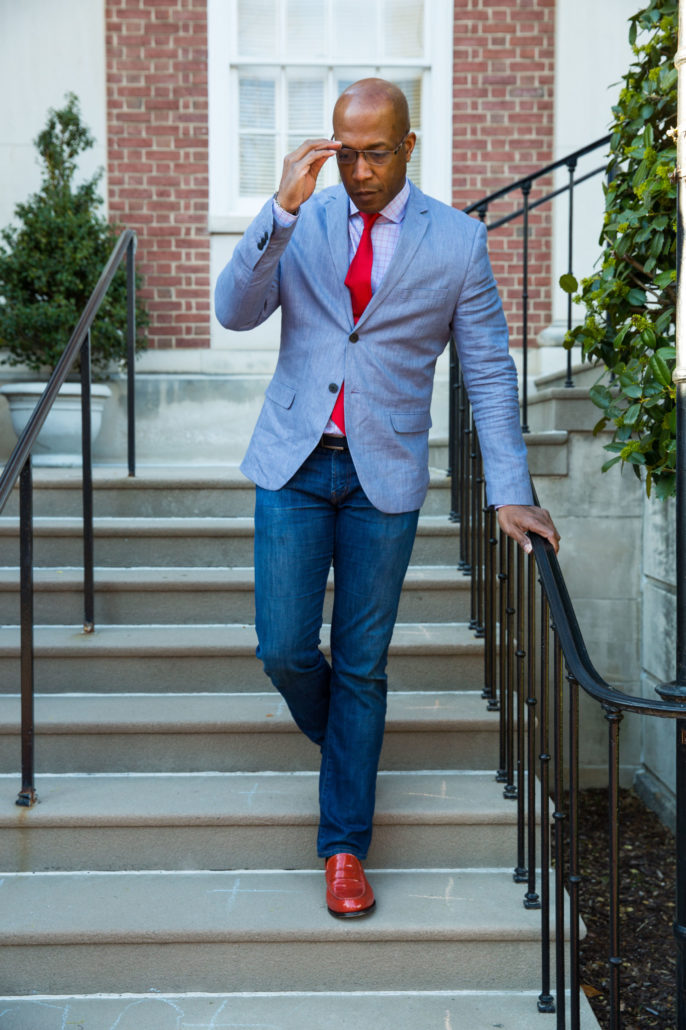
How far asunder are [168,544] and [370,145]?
2054 mm

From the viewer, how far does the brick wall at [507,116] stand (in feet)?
19.6

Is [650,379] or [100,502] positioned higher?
[650,379]

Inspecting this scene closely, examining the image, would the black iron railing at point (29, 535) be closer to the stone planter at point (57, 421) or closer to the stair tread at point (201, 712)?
the stair tread at point (201, 712)

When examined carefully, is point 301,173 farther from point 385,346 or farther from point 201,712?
point 201,712

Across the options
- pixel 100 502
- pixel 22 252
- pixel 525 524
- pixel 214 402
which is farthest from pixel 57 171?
pixel 525 524

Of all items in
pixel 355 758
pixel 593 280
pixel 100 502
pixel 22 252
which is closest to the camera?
pixel 355 758

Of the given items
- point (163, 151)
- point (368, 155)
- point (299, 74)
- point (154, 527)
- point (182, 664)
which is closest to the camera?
point (368, 155)

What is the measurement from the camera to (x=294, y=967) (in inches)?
91.2

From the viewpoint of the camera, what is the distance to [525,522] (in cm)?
222

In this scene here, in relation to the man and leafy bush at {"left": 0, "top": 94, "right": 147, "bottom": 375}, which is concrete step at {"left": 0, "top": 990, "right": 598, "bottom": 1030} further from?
leafy bush at {"left": 0, "top": 94, "right": 147, "bottom": 375}

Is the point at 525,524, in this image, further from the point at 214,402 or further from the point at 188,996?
the point at 214,402

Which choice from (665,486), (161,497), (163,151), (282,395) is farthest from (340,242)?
(163,151)

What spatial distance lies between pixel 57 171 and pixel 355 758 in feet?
14.4

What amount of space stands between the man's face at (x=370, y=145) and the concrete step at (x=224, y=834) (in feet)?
5.04
